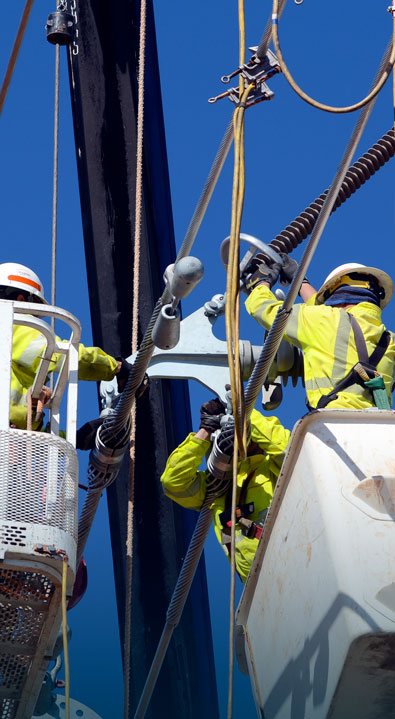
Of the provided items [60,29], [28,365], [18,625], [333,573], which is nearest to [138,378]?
[28,365]

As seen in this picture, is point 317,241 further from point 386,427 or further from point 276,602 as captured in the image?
point 276,602

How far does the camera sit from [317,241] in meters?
5.25

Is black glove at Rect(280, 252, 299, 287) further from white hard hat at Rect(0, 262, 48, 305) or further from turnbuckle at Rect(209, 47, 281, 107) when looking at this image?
turnbuckle at Rect(209, 47, 281, 107)

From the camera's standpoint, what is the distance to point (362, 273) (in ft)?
23.4

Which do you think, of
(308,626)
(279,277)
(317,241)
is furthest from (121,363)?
(308,626)

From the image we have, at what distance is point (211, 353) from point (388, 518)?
3.38 m

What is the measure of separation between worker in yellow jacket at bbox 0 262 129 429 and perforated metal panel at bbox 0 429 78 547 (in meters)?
0.82

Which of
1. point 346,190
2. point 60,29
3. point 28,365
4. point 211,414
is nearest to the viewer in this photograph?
point 28,365

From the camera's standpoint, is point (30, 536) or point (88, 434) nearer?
point (30, 536)

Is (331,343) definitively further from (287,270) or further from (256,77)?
(256,77)

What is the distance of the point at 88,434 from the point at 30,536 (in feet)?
7.02

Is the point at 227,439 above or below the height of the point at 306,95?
below

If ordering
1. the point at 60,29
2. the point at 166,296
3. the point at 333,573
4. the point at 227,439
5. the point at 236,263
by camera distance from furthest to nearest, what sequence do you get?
the point at 60,29 < the point at 227,439 < the point at 166,296 < the point at 236,263 < the point at 333,573

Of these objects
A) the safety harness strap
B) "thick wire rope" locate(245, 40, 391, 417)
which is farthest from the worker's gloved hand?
"thick wire rope" locate(245, 40, 391, 417)
